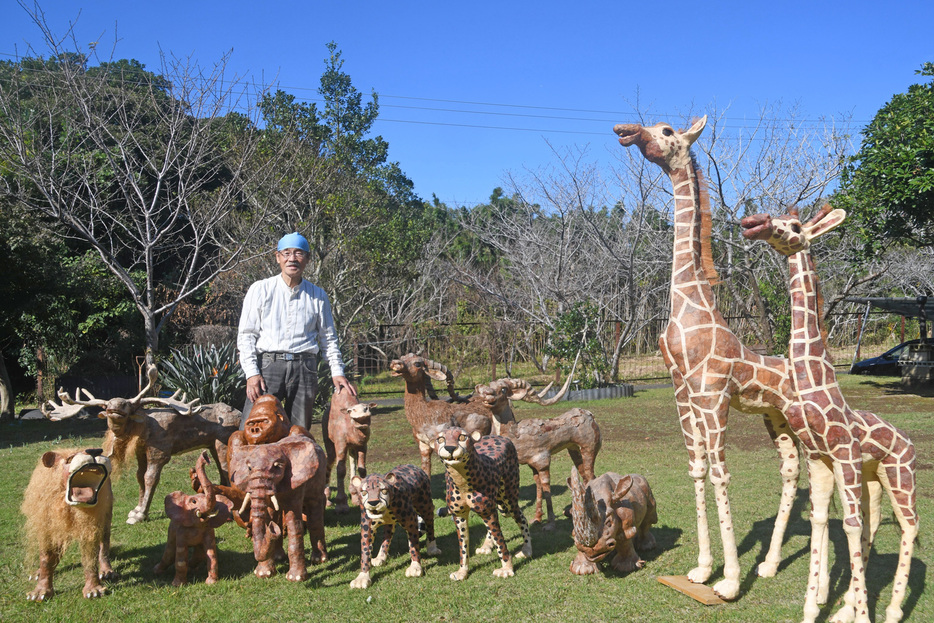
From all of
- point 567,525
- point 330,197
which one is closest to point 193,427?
point 567,525

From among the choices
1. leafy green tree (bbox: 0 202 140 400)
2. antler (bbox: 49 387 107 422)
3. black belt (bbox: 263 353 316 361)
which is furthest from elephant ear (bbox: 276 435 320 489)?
leafy green tree (bbox: 0 202 140 400)

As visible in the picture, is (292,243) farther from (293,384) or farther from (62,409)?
(62,409)

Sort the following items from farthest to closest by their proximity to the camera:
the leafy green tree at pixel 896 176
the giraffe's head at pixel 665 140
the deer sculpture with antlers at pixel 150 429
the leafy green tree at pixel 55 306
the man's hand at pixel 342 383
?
the leafy green tree at pixel 55 306
the leafy green tree at pixel 896 176
the deer sculpture with antlers at pixel 150 429
the man's hand at pixel 342 383
the giraffe's head at pixel 665 140

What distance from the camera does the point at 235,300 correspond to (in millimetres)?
18234

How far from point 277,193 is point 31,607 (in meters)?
11.6

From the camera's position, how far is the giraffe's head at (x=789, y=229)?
378 centimetres

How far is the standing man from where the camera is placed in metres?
5.51

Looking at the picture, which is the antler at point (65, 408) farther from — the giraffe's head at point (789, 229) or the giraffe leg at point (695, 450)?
the giraffe's head at point (789, 229)

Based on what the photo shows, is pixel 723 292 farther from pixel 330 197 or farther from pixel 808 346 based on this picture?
pixel 808 346

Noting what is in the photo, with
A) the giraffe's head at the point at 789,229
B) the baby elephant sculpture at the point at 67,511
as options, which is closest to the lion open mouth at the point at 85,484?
the baby elephant sculpture at the point at 67,511

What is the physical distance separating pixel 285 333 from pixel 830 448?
396cm

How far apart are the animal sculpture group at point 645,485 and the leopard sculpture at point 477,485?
0.01m

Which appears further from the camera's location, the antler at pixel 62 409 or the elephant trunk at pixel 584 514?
the antler at pixel 62 409

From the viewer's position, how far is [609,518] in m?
4.40
